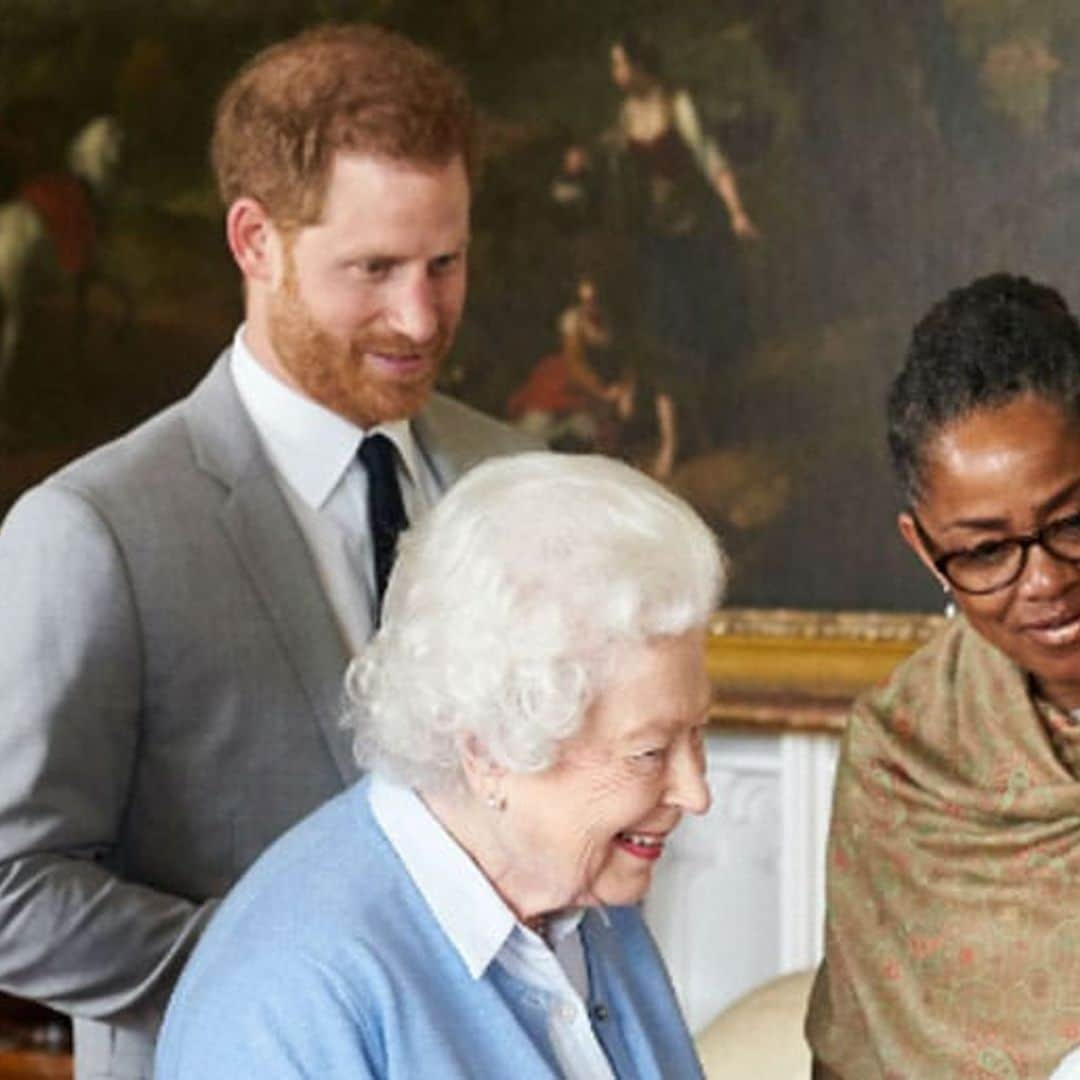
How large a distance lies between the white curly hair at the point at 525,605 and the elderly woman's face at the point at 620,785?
0.09 ft

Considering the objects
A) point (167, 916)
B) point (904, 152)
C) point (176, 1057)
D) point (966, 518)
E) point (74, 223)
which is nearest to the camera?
point (176, 1057)

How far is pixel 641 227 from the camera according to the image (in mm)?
6012

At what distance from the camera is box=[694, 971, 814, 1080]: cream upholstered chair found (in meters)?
4.81

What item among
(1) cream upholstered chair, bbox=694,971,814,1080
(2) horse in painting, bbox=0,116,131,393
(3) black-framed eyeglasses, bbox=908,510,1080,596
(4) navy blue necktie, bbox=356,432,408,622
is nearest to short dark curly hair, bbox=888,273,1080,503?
(3) black-framed eyeglasses, bbox=908,510,1080,596

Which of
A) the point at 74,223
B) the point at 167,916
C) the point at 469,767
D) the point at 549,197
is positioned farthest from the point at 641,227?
the point at 469,767

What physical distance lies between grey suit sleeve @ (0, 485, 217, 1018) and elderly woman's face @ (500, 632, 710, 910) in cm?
75

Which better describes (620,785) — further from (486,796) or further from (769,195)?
(769,195)

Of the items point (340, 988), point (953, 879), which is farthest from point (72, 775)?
point (953, 879)

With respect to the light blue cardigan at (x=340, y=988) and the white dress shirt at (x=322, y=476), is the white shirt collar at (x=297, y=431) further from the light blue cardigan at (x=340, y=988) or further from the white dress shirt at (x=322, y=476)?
the light blue cardigan at (x=340, y=988)

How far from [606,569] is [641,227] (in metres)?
3.35

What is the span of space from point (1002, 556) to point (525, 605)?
2.12 feet

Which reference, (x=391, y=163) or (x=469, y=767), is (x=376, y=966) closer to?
(x=469, y=767)

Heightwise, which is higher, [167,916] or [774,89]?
[774,89]

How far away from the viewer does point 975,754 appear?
3447 mm
